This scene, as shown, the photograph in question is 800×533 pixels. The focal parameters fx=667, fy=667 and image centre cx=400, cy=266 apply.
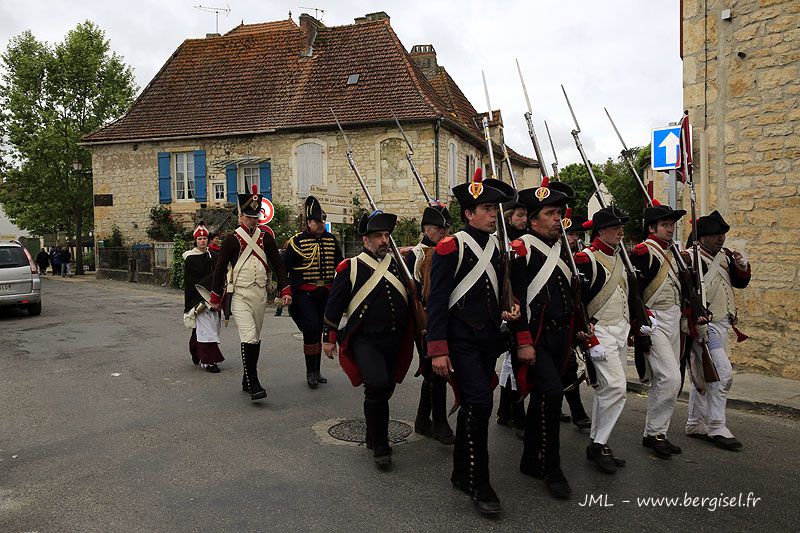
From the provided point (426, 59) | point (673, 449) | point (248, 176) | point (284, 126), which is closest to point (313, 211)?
point (673, 449)

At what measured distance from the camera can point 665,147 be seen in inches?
305

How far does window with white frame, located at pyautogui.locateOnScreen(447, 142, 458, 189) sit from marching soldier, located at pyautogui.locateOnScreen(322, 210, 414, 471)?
17.5 meters

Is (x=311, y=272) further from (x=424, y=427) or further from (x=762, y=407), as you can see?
(x=762, y=407)

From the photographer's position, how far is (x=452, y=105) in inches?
980

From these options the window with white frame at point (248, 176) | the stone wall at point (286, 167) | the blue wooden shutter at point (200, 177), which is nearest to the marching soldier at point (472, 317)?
the stone wall at point (286, 167)

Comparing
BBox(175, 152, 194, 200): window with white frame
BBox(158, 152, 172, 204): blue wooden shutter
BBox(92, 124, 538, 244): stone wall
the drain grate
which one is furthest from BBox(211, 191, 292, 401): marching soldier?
BBox(158, 152, 172, 204): blue wooden shutter

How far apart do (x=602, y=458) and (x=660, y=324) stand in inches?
48.4

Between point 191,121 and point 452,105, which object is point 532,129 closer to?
point 452,105

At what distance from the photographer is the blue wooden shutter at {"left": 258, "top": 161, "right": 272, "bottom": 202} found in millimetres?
23922

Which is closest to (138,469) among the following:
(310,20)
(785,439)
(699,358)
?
(699,358)

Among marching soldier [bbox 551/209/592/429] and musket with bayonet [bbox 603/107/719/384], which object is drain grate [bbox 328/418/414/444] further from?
musket with bayonet [bbox 603/107/719/384]

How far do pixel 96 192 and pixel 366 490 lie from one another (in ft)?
84.6

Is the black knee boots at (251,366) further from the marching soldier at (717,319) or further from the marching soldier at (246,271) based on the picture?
the marching soldier at (717,319)

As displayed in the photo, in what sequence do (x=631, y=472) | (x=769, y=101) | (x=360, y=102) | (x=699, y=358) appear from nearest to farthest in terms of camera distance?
1. (x=631, y=472)
2. (x=699, y=358)
3. (x=769, y=101)
4. (x=360, y=102)
